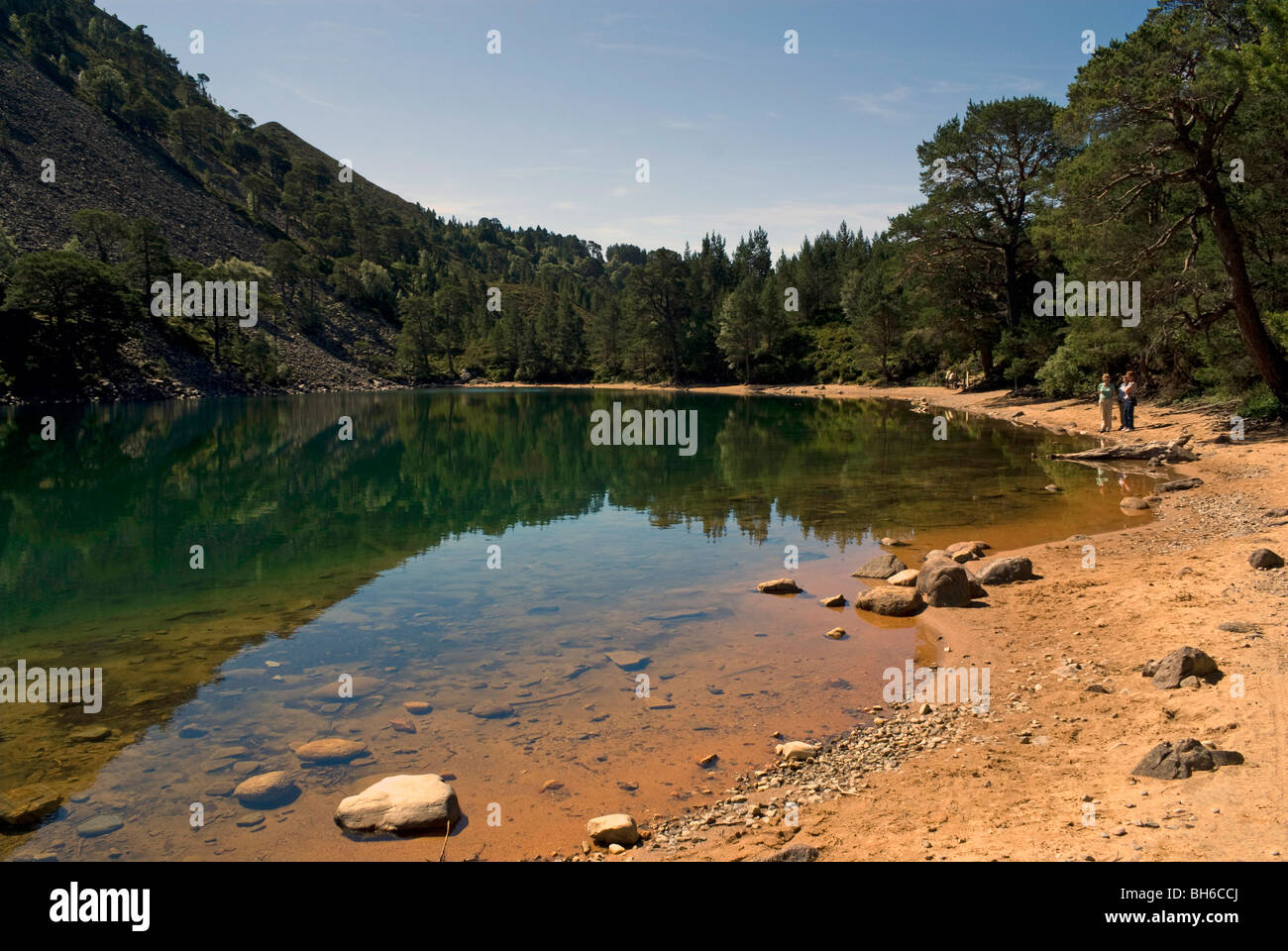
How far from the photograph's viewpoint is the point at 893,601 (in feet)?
43.0

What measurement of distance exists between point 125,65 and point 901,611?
10093 inches

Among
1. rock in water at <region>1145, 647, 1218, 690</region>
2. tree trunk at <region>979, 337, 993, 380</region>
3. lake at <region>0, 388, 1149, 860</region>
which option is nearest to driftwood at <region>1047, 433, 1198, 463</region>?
lake at <region>0, 388, 1149, 860</region>

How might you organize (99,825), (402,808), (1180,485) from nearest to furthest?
(402,808)
(99,825)
(1180,485)

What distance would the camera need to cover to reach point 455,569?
57.8 ft

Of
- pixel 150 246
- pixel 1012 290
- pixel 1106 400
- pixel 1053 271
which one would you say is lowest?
pixel 1106 400

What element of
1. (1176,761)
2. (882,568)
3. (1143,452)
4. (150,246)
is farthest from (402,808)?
(150,246)

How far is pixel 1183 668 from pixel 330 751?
9856 millimetres

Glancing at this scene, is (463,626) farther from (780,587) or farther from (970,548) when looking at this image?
(970,548)

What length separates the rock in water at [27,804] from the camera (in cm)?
760

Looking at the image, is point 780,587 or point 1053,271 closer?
point 780,587

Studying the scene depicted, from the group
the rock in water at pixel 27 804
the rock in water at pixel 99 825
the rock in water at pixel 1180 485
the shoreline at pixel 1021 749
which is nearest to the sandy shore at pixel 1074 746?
the shoreline at pixel 1021 749

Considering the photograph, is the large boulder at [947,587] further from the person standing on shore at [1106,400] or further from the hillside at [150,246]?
the hillside at [150,246]

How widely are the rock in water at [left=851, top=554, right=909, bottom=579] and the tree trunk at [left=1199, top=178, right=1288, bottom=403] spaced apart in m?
19.1

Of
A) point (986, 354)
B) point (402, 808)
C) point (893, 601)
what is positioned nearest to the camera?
point (402, 808)
